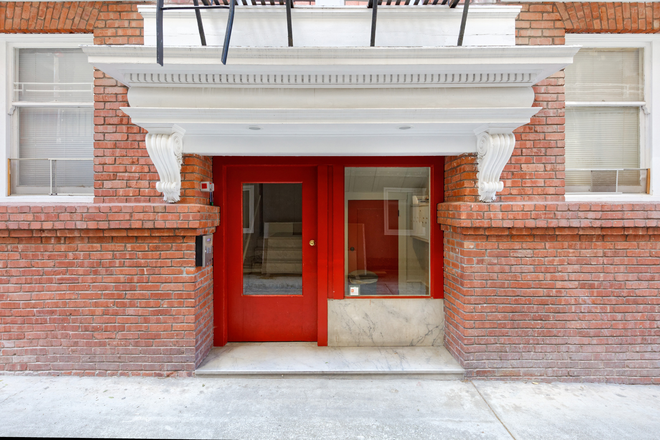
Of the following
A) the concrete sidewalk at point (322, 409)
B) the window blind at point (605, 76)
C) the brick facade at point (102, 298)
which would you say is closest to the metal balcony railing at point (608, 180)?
the window blind at point (605, 76)

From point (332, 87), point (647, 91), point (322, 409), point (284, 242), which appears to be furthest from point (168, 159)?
point (647, 91)

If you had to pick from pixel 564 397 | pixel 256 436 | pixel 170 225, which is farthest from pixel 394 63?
pixel 564 397

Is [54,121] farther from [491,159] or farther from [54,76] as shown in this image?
[491,159]

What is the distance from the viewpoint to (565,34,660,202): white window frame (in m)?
3.49

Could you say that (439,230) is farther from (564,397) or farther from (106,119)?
(106,119)

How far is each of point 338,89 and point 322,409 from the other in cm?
285

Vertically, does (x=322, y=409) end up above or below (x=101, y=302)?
below

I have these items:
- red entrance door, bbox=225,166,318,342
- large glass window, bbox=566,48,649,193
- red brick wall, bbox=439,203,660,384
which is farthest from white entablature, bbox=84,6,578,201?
large glass window, bbox=566,48,649,193

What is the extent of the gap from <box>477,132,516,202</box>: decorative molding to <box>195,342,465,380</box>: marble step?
1828 millimetres

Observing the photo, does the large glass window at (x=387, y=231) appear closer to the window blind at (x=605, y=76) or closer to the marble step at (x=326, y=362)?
the marble step at (x=326, y=362)

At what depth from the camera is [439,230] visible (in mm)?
3912

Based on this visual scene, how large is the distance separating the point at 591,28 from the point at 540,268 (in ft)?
8.36

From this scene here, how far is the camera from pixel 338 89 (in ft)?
9.71

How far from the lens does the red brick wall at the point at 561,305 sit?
3332 mm
